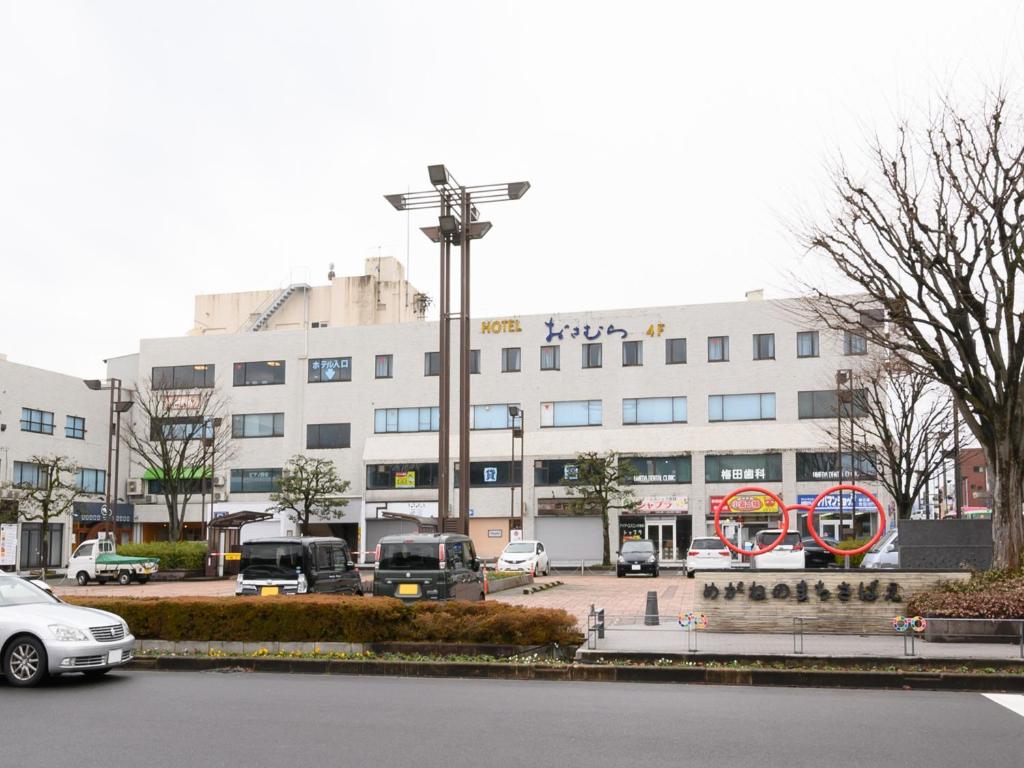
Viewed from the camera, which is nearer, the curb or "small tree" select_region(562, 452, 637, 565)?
the curb

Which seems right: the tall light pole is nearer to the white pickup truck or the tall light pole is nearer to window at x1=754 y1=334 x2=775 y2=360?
the white pickup truck

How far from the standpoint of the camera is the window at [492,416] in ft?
182

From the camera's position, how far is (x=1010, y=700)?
11336 millimetres

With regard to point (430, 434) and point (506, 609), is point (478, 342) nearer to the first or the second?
point (430, 434)

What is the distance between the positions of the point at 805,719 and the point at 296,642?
26.2ft

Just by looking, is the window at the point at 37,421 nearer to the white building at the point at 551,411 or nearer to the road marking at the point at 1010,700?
the white building at the point at 551,411

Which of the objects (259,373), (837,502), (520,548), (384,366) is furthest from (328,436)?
(837,502)

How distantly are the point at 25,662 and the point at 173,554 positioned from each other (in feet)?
101

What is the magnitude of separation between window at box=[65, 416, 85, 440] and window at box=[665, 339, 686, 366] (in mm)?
33311

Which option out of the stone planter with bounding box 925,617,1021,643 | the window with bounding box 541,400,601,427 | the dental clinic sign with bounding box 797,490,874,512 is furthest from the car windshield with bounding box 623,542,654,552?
the stone planter with bounding box 925,617,1021,643

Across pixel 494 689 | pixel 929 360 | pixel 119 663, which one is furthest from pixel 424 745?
pixel 929 360

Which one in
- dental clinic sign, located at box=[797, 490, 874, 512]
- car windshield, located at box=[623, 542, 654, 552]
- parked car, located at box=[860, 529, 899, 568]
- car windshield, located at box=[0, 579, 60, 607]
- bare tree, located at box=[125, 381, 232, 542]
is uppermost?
bare tree, located at box=[125, 381, 232, 542]

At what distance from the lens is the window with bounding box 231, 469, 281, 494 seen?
5894 centimetres

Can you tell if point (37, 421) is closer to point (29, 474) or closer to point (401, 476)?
point (29, 474)
